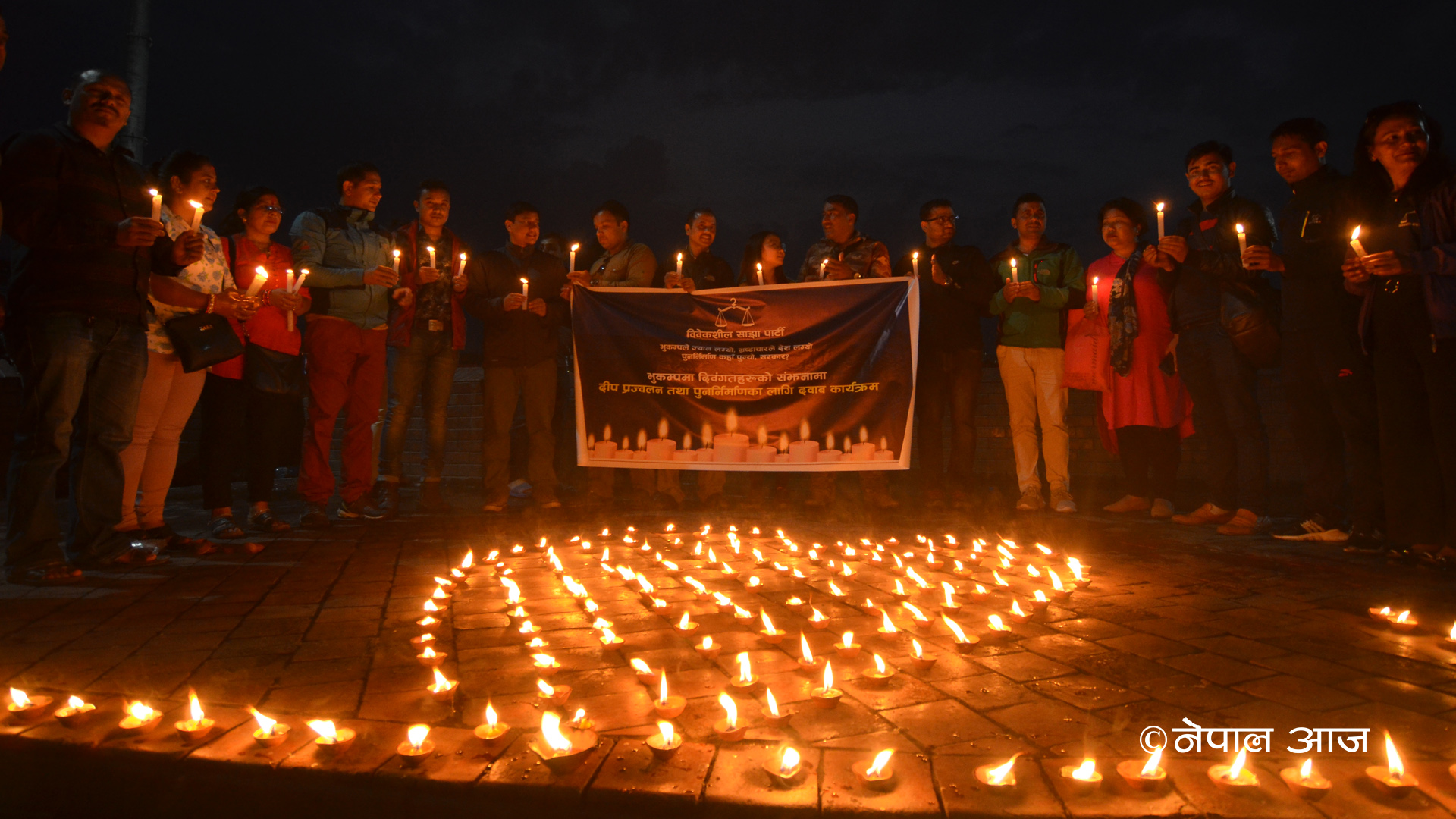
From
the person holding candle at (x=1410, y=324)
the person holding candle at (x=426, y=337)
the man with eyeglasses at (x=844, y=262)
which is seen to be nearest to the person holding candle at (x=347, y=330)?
the person holding candle at (x=426, y=337)

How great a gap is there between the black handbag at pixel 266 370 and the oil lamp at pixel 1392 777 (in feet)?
17.6

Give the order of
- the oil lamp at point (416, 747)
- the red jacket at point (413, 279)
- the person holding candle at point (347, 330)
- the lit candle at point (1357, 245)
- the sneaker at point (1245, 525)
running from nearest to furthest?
the oil lamp at point (416, 747)
the lit candle at point (1357, 245)
the sneaker at point (1245, 525)
the person holding candle at point (347, 330)
the red jacket at point (413, 279)

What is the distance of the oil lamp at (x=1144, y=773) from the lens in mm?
1653

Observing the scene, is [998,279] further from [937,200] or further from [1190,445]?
[1190,445]

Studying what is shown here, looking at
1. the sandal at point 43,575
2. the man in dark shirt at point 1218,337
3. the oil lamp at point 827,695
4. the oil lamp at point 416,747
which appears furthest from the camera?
the man in dark shirt at point 1218,337

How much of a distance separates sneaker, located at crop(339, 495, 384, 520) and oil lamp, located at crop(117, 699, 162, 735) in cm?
374

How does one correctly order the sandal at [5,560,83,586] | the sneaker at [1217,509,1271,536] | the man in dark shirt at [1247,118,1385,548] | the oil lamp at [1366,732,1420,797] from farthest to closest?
the sneaker at [1217,509,1271,536]
the man in dark shirt at [1247,118,1385,548]
the sandal at [5,560,83,586]
the oil lamp at [1366,732,1420,797]

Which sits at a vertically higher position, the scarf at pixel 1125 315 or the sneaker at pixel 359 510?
the scarf at pixel 1125 315

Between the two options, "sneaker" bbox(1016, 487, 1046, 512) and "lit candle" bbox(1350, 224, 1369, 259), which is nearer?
"lit candle" bbox(1350, 224, 1369, 259)

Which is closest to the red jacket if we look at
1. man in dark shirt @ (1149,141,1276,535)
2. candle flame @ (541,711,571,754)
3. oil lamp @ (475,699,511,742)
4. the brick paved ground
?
the brick paved ground

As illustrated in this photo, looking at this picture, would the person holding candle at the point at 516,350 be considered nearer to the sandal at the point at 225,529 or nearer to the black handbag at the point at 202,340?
the sandal at the point at 225,529

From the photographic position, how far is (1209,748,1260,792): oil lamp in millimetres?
1645

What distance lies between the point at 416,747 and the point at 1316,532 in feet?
16.5
